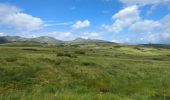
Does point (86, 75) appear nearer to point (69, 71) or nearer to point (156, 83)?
point (69, 71)

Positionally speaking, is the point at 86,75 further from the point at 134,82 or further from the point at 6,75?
the point at 6,75

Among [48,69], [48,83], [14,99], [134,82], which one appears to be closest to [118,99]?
[14,99]

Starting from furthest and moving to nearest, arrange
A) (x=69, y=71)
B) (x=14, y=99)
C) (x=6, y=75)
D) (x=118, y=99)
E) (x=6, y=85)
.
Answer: (x=69, y=71)
(x=6, y=75)
(x=6, y=85)
(x=118, y=99)
(x=14, y=99)

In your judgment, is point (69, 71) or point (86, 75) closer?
point (86, 75)

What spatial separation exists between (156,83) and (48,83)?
35.0 feet

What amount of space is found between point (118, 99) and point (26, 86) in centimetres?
936

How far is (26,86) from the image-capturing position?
24875mm

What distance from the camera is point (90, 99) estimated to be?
17.3 m

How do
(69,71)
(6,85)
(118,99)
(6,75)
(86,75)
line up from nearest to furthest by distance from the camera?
1. (118,99)
2. (6,85)
3. (6,75)
4. (86,75)
5. (69,71)

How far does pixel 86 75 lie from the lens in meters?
31.4

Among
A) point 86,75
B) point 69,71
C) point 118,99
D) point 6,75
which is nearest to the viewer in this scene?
point 118,99

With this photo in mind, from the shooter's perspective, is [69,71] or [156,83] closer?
[156,83]

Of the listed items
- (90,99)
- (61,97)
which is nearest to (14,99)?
(61,97)

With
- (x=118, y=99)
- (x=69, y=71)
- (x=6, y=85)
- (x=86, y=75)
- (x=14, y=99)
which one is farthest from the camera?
(x=69, y=71)
